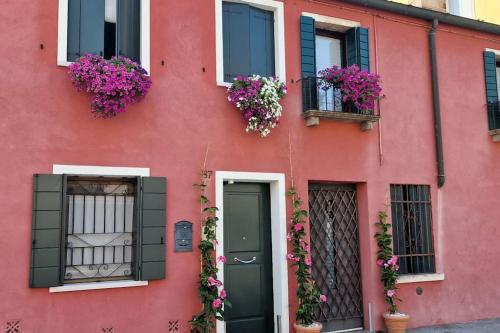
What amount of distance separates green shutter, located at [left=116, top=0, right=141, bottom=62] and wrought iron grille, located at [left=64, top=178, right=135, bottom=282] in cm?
169

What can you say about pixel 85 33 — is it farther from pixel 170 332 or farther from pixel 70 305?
pixel 170 332

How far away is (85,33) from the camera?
6652mm

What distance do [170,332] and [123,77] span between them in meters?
3.16

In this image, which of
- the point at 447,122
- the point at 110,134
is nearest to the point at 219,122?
the point at 110,134

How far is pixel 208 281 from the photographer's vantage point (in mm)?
6547

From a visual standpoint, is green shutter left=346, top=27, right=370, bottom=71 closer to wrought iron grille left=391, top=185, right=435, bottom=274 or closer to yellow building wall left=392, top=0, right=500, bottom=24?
wrought iron grille left=391, top=185, right=435, bottom=274

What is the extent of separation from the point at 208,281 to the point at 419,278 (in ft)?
12.0

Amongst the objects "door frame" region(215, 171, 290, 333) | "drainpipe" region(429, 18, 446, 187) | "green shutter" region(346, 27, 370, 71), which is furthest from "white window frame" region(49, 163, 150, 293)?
"drainpipe" region(429, 18, 446, 187)

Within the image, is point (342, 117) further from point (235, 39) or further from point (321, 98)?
point (235, 39)

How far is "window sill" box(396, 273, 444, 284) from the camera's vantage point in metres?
8.20

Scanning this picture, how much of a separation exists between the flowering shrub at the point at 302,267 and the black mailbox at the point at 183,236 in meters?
1.38

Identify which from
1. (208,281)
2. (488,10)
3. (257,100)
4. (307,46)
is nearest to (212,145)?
(257,100)

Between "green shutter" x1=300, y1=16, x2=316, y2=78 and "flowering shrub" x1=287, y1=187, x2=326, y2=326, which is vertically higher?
"green shutter" x1=300, y1=16, x2=316, y2=78

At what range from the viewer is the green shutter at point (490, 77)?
31.2ft
